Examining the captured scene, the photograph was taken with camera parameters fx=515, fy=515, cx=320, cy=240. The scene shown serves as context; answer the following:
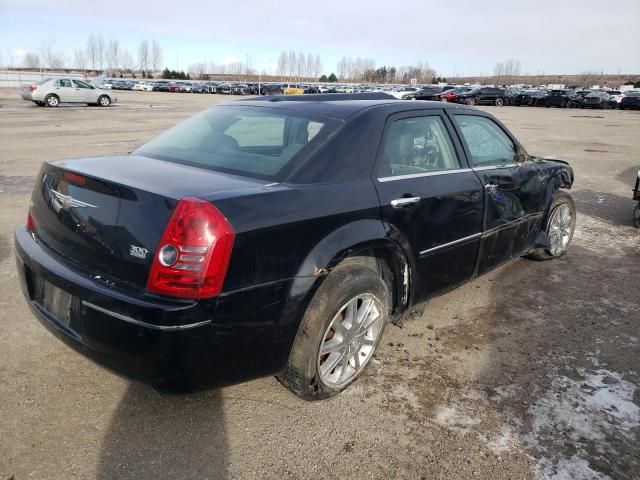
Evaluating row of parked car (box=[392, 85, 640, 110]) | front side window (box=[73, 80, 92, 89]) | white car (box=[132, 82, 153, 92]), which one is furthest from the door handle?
white car (box=[132, 82, 153, 92])

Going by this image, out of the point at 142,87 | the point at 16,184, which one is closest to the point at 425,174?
the point at 16,184

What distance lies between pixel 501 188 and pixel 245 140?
2.05 m

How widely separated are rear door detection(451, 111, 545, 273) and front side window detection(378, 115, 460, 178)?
0.71ft

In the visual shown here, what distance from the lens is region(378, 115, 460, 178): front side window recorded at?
3227 millimetres

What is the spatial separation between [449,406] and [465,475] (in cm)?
55

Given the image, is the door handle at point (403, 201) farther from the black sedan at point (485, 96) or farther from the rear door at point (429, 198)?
the black sedan at point (485, 96)

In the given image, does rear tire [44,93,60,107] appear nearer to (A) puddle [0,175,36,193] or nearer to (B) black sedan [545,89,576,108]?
(A) puddle [0,175,36,193]

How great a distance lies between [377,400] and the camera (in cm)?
296

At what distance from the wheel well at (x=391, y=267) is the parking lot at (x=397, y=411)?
0.42 metres

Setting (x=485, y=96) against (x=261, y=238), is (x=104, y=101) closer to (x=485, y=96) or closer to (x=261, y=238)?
(x=261, y=238)

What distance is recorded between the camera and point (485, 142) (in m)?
4.17

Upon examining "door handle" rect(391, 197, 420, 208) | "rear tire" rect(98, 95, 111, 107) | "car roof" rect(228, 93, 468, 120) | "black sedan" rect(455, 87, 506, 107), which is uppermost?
"black sedan" rect(455, 87, 506, 107)

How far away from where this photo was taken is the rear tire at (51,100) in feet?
89.2

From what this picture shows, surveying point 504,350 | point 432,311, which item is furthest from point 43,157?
point 504,350
